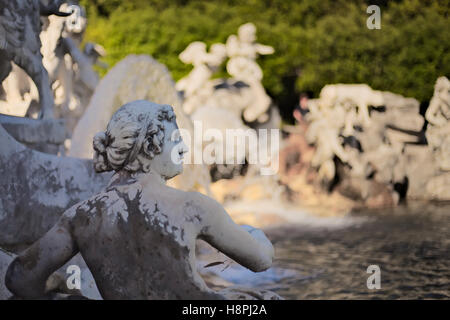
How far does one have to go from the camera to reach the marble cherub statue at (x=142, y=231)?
1.83 m

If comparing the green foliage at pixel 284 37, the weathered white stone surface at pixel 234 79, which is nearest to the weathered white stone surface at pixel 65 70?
the green foliage at pixel 284 37

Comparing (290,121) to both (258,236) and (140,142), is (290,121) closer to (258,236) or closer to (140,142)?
(258,236)

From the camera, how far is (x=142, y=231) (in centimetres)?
186

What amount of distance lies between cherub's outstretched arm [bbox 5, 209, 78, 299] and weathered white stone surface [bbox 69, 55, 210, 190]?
91.7 inches

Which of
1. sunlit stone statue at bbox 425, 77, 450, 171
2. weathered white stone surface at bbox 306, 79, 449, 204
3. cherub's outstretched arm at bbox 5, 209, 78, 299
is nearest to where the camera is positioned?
cherub's outstretched arm at bbox 5, 209, 78, 299

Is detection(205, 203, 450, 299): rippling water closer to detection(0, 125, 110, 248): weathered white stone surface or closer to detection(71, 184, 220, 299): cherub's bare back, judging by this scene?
detection(0, 125, 110, 248): weathered white stone surface

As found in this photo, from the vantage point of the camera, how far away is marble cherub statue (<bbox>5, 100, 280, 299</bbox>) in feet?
6.02

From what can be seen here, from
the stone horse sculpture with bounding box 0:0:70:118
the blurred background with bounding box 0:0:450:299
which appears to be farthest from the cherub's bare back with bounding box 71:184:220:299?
the stone horse sculpture with bounding box 0:0:70:118

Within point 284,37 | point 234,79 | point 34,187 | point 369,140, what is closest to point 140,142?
point 34,187

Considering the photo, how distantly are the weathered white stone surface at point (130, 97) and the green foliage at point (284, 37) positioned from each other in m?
5.36
